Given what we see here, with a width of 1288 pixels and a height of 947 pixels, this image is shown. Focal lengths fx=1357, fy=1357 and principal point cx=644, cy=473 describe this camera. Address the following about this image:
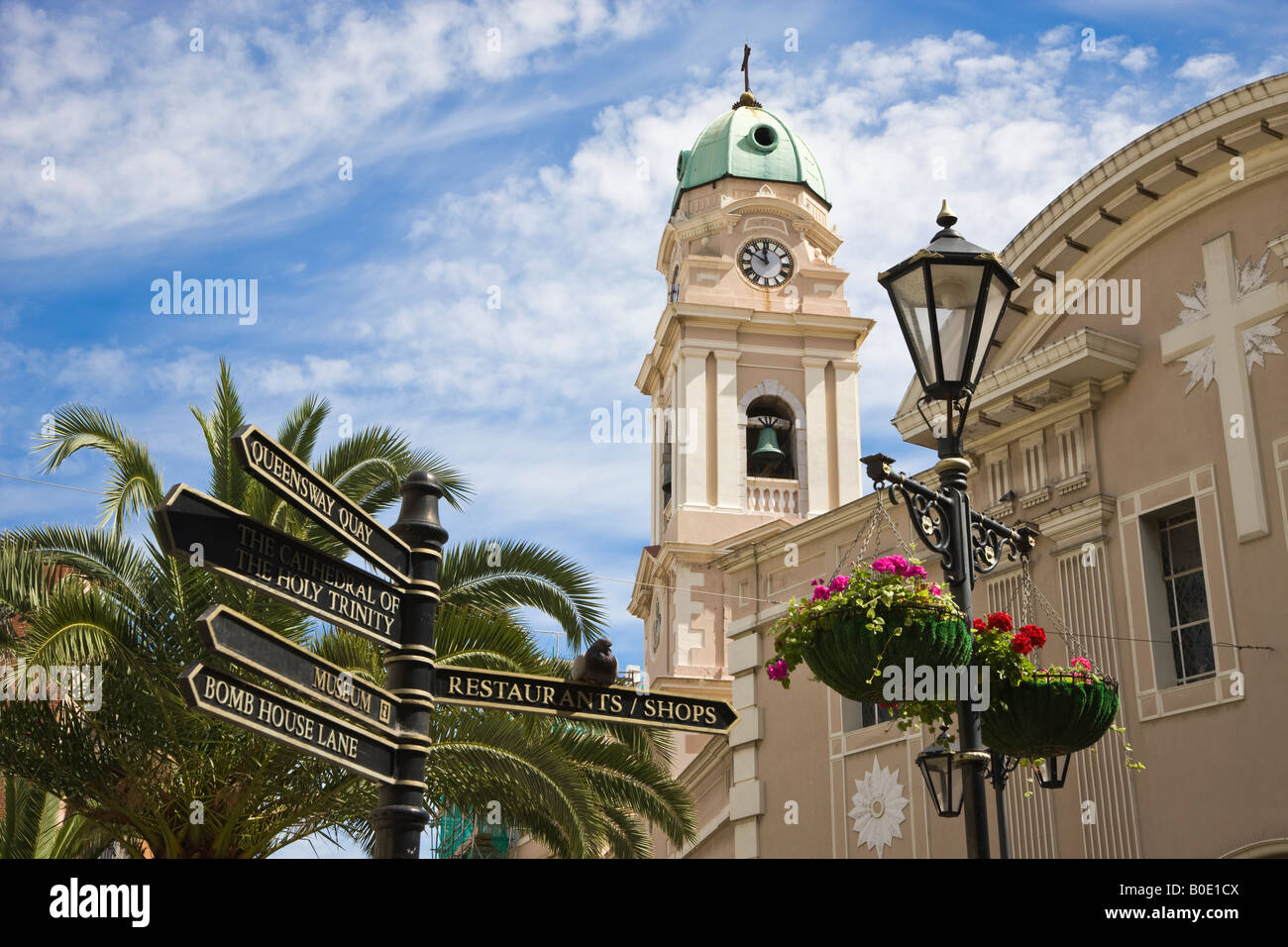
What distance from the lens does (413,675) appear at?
18.2ft

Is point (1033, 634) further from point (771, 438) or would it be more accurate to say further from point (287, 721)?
point (771, 438)

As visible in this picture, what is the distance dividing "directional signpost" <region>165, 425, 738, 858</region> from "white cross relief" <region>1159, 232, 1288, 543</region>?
8.89 meters

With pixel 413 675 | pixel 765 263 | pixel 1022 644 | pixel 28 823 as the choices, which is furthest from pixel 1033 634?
pixel 765 263

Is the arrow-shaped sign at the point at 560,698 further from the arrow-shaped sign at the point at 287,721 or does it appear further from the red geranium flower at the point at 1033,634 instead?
the red geranium flower at the point at 1033,634

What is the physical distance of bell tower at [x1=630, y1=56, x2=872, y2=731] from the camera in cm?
3422

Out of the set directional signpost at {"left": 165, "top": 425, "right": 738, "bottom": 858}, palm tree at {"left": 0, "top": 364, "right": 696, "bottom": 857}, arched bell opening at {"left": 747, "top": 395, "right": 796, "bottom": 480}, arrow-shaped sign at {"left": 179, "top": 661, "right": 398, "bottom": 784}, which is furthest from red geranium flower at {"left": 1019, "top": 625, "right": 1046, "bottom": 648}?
arched bell opening at {"left": 747, "top": 395, "right": 796, "bottom": 480}

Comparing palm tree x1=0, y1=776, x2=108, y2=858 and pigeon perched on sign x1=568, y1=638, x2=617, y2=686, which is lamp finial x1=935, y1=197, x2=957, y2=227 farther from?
palm tree x1=0, y1=776, x2=108, y2=858

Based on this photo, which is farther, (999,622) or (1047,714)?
(1047,714)

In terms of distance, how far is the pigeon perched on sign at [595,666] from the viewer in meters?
5.99

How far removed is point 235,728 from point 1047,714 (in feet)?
23.9
